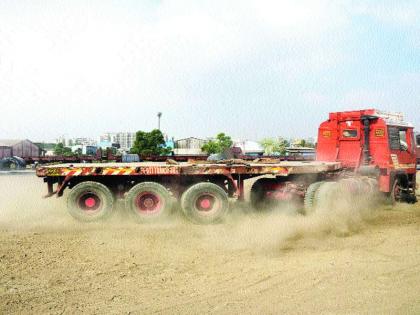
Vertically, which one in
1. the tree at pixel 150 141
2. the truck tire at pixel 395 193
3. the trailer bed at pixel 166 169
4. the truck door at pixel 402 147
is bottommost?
the truck tire at pixel 395 193

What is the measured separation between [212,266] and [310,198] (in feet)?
13.5

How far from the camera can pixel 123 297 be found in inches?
169

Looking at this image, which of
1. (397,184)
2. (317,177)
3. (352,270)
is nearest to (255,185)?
(317,177)

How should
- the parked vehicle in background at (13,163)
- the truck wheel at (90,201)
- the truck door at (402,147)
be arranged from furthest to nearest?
the parked vehicle in background at (13,163) → the truck door at (402,147) → the truck wheel at (90,201)

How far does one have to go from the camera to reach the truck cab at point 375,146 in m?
10.3

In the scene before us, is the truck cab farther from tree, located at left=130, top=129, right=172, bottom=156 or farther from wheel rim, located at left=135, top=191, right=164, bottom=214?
tree, located at left=130, top=129, right=172, bottom=156

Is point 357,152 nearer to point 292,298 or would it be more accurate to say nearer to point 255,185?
point 255,185

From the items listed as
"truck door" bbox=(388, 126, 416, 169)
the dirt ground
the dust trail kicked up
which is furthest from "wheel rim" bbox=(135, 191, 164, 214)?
"truck door" bbox=(388, 126, 416, 169)

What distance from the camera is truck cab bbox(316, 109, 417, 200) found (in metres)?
10.3

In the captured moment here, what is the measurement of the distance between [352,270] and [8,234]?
628 cm

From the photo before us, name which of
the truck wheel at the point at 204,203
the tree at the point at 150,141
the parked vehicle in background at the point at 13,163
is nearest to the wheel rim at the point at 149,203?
the truck wheel at the point at 204,203

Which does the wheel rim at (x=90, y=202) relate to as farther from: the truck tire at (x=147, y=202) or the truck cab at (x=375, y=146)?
the truck cab at (x=375, y=146)

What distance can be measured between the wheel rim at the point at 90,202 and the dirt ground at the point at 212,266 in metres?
0.43

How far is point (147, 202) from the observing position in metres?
8.24
